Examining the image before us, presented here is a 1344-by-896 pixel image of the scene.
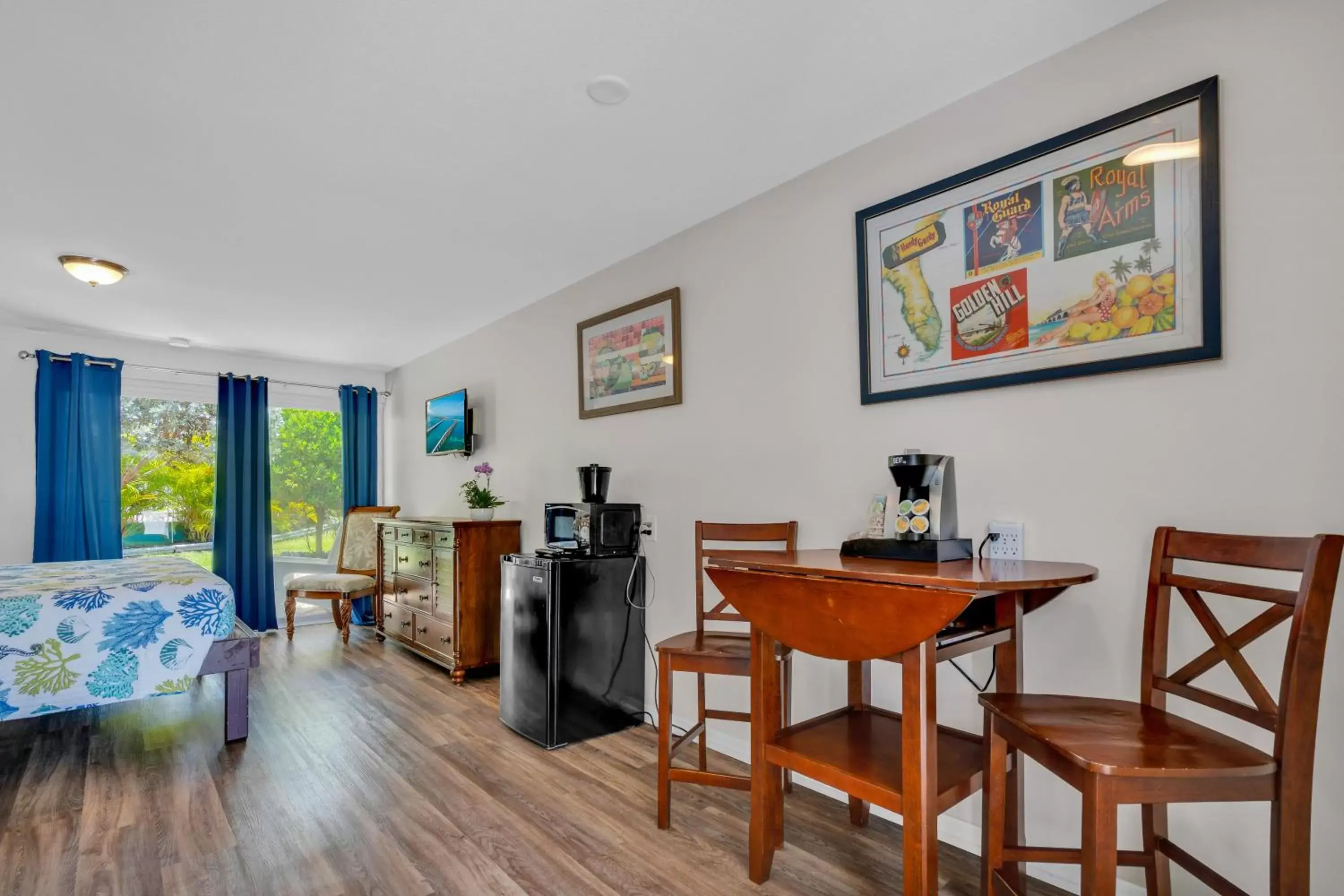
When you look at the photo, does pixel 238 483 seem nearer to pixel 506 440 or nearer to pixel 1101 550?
pixel 506 440

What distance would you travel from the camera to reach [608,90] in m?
1.84

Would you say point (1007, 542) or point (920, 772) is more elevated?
point (1007, 542)

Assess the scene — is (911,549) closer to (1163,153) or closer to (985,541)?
(985,541)

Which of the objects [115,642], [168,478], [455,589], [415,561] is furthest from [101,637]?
[168,478]

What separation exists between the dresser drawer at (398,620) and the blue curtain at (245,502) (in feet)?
3.64

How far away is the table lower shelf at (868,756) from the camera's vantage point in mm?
1436

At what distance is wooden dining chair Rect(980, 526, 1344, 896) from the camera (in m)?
1.07

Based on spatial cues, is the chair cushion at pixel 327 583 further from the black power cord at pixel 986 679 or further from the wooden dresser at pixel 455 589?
the black power cord at pixel 986 679

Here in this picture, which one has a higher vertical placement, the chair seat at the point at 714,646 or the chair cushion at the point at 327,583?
the chair seat at the point at 714,646

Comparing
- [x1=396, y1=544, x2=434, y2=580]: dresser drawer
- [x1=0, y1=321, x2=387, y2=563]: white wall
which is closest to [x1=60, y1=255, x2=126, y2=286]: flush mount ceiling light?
[x1=0, y1=321, x2=387, y2=563]: white wall

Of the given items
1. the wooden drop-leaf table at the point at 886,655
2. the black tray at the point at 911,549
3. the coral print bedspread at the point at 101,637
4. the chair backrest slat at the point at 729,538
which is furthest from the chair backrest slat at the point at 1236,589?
the coral print bedspread at the point at 101,637

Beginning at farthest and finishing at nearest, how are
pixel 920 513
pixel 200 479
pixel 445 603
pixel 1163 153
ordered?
pixel 200 479
pixel 445 603
pixel 920 513
pixel 1163 153

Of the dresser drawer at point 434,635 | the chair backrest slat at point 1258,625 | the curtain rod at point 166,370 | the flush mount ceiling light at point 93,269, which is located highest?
the flush mount ceiling light at point 93,269

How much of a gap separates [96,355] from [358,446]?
1.79 m
